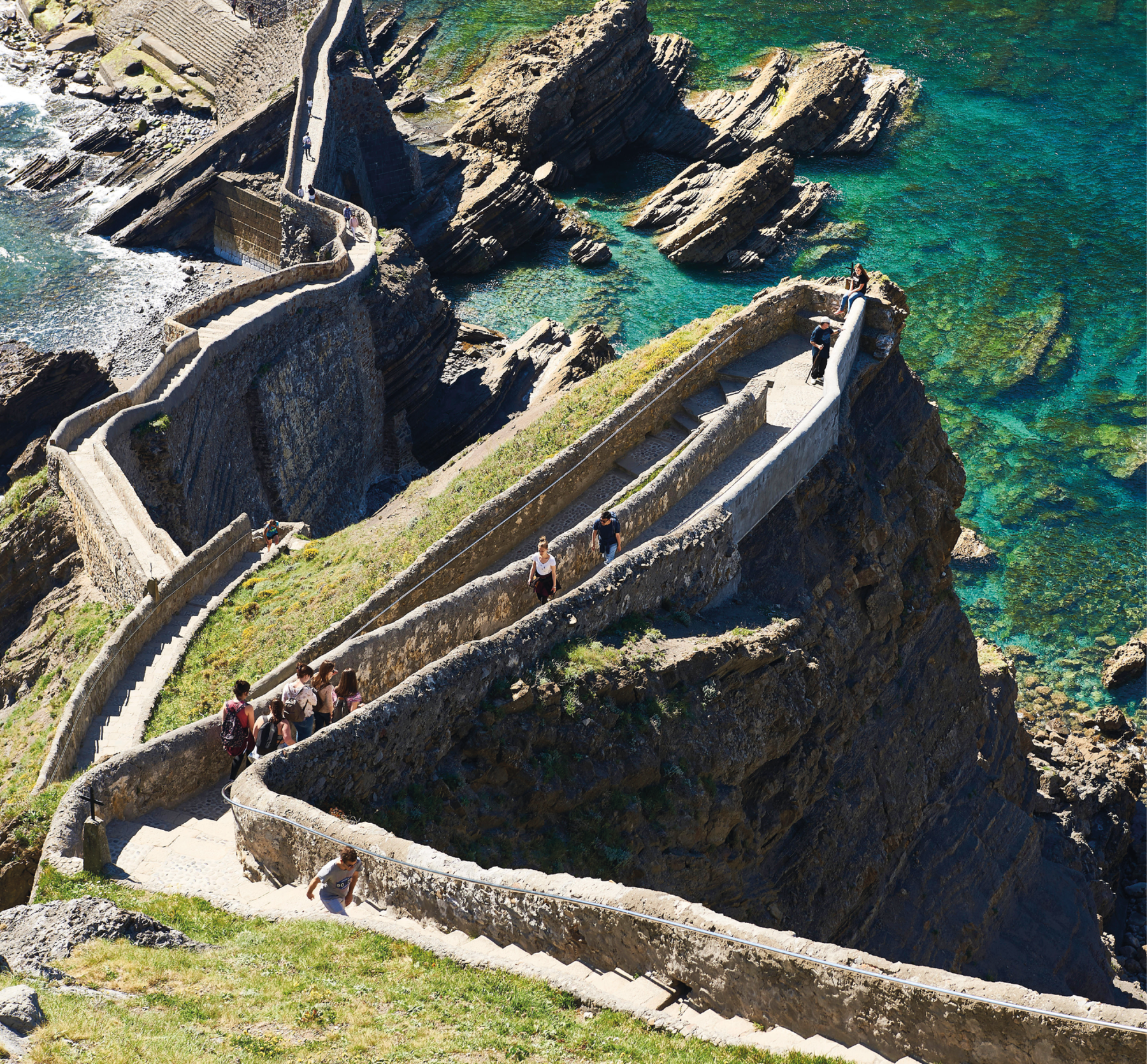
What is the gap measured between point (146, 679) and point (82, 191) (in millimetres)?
38818

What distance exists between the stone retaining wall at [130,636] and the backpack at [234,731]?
12.9 ft

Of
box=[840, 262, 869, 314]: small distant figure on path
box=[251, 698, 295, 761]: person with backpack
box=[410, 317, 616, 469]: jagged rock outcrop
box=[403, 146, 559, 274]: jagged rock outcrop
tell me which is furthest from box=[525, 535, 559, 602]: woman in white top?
box=[403, 146, 559, 274]: jagged rock outcrop

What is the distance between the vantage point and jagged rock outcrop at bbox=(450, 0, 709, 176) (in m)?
55.0

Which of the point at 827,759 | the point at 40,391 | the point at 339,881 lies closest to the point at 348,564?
the point at 827,759

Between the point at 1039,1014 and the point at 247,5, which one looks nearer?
the point at 1039,1014

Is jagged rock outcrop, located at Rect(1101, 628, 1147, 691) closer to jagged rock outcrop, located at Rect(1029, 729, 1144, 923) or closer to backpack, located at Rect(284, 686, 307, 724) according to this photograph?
jagged rock outcrop, located at Rect(1029, 729, 1144, 923)

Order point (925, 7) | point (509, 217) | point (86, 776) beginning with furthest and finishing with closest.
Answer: point (925, 7) < point (509, 217) < point (86, 776)

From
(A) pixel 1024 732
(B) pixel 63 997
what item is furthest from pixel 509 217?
(B) pixel 63 997

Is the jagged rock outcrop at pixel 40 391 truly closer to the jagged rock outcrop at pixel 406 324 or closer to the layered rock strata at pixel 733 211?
the jagged rock outcrop at pixel 406 324

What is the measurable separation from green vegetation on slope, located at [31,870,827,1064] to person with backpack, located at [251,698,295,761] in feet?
7.84

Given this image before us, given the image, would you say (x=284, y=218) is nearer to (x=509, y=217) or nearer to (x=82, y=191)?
(x=509, y=217)

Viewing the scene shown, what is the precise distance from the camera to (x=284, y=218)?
133ft

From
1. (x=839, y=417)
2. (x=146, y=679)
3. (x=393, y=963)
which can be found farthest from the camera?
(x=839, y=417)

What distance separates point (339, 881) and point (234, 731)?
2468mm
